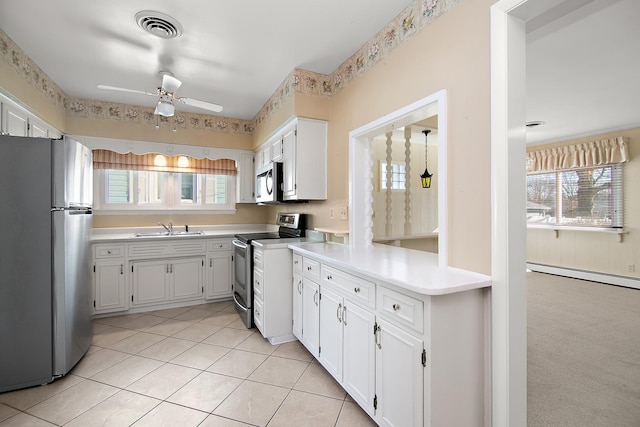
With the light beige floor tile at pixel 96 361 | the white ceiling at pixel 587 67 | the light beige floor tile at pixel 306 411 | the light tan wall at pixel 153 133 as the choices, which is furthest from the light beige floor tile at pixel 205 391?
the light tan wall at pixel 153 133

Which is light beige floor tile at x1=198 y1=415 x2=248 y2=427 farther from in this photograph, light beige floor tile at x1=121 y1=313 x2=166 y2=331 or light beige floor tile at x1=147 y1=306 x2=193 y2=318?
light beige floor tile at x1=147 y1=306 x2=193 y2=318

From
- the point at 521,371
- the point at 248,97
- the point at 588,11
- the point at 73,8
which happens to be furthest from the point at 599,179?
the point at 73,8

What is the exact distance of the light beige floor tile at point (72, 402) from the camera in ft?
5.95

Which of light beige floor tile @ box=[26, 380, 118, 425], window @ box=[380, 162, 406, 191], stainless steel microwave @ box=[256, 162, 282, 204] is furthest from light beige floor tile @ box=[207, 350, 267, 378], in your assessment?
window @ box=[380, 162, 406, 191]

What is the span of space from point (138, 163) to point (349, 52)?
320 centimetres

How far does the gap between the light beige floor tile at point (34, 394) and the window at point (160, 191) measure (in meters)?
2.37

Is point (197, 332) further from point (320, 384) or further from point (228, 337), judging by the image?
point (320, 384)

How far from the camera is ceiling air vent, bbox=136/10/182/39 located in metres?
2.07

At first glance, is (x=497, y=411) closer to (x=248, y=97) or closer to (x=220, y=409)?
(x=220, y=409)

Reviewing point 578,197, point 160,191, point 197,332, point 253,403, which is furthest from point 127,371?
point 578,197

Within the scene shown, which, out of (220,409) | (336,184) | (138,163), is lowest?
(220,409)

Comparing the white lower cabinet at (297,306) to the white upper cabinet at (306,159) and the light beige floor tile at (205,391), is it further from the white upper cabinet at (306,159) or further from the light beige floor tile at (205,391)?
the white upper cabinet at (306,159)

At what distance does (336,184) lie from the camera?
9.49 feet

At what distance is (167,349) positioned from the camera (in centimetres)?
267
